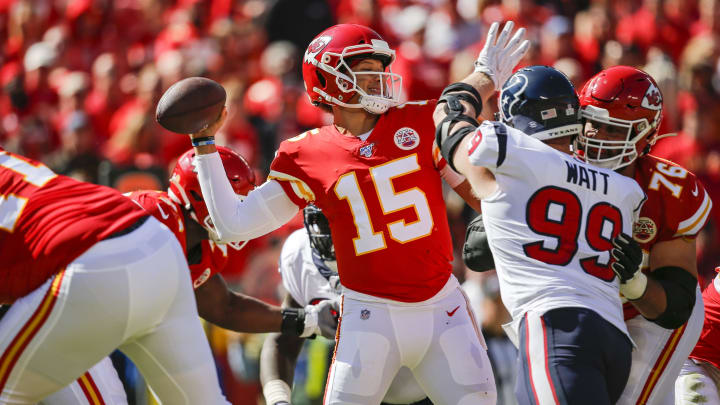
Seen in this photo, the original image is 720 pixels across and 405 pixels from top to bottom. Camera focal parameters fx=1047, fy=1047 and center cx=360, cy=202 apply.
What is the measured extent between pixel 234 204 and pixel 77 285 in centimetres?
101

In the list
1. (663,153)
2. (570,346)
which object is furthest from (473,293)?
(570,346)

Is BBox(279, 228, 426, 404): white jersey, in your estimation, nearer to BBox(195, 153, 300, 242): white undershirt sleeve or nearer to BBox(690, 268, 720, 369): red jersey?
BBox(195, 153, 300, 242): white undershirt sleeve

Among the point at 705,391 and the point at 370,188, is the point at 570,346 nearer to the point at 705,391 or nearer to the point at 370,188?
the point at 370,188

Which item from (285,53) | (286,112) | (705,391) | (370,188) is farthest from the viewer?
(285,53)

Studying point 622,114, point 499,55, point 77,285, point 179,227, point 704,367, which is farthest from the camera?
point 704,367

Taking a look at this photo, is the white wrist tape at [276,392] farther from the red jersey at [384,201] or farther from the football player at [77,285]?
the football player at [77,285]

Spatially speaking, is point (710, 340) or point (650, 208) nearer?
point (650, 208)

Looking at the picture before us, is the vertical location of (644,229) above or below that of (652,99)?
below

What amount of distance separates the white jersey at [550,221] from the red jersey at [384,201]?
496mm

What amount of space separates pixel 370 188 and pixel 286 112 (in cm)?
506

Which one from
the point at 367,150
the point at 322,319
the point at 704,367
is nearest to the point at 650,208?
the point at 704,367

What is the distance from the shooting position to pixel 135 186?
8109 millimetres

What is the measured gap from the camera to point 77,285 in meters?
3.46

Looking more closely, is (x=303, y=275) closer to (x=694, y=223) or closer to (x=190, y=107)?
(x=190, y=107)
